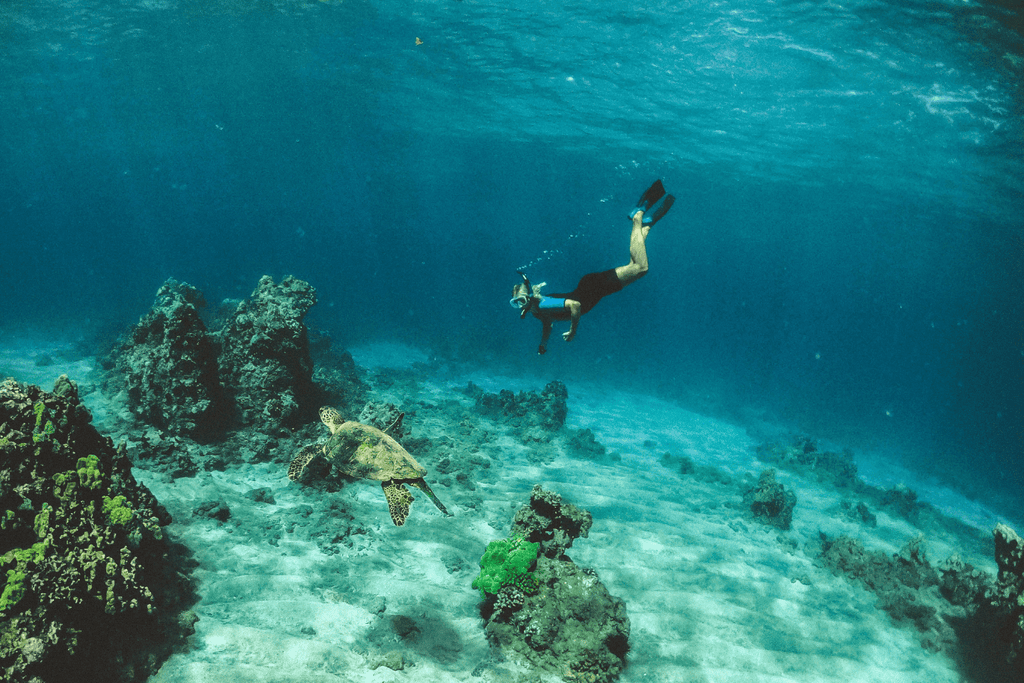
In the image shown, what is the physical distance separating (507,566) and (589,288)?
3908 mm

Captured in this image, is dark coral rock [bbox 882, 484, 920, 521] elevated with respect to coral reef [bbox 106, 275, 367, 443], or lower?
lower

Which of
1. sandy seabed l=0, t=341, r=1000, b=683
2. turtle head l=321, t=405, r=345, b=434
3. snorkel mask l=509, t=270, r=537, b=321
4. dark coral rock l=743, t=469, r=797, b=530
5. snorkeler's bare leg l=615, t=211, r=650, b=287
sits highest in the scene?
snorkeler's bare leg l=615, t=211, r=650, b=287

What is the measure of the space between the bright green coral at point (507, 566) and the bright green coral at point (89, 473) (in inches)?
158

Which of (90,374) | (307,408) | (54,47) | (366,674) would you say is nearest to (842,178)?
(307,408)

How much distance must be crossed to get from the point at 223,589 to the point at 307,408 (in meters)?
4.52

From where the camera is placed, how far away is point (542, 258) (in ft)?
391

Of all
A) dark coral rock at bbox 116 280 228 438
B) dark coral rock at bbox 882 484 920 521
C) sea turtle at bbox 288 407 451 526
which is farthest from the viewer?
dark coral rock at bbox 882 484 920 521

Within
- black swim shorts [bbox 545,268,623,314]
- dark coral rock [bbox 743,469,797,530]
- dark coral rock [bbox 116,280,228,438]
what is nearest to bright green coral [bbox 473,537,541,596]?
black swim shorts [bbox 545,268,623,314]

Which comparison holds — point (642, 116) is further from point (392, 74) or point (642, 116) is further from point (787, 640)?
point (787, 640)

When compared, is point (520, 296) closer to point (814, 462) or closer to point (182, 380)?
point (182, 380)

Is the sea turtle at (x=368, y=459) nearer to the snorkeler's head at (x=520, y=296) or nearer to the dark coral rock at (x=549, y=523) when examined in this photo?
the dark coral rock at (x=549, y=523)

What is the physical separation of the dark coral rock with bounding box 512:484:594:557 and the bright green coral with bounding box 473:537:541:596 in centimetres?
27

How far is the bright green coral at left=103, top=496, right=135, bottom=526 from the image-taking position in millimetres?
4047

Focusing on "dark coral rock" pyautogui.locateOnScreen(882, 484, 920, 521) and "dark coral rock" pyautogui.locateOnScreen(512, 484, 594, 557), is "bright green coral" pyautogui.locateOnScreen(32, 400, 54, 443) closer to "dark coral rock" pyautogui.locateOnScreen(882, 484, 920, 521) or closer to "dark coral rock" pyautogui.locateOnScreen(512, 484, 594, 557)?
"dark coral rock" pyautogui.locateOnScreen(512, 484, 594, 557)
